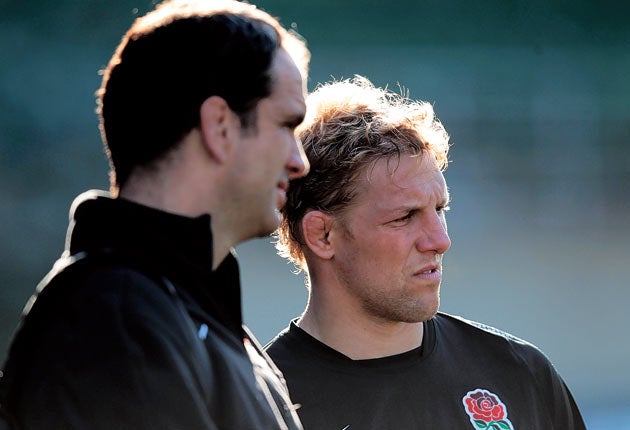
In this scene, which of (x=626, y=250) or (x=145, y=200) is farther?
(x=626, y=250)

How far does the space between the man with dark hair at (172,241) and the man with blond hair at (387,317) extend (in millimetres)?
716

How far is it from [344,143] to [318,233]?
0.20 m

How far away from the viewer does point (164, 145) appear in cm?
117

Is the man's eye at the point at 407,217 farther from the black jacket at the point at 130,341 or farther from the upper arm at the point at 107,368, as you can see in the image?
the upper arm at the point at 107,368

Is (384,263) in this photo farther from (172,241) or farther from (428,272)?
(172,241)

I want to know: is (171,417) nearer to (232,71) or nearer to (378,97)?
(232,71)

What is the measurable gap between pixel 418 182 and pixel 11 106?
208 inches

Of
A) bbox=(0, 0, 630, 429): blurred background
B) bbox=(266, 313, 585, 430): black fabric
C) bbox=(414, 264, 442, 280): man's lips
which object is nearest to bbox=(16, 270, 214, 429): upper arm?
bbox=(266, 313, 585, 430): black fabric

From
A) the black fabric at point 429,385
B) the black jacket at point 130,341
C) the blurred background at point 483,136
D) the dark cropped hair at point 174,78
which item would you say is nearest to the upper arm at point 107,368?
the black jacket at point 130,341

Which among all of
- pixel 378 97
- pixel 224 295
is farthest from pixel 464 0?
pixel 224 295

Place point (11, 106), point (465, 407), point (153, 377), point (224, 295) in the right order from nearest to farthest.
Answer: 1. point (153, 377)
2. point (224, 295)
3. point (465, 407)
4. point (11, 106)

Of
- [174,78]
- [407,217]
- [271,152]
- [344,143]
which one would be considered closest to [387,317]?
[407,217]

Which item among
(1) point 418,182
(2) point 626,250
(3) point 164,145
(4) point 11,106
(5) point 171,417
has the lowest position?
(5) point 171,417

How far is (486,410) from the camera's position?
2.00 m
